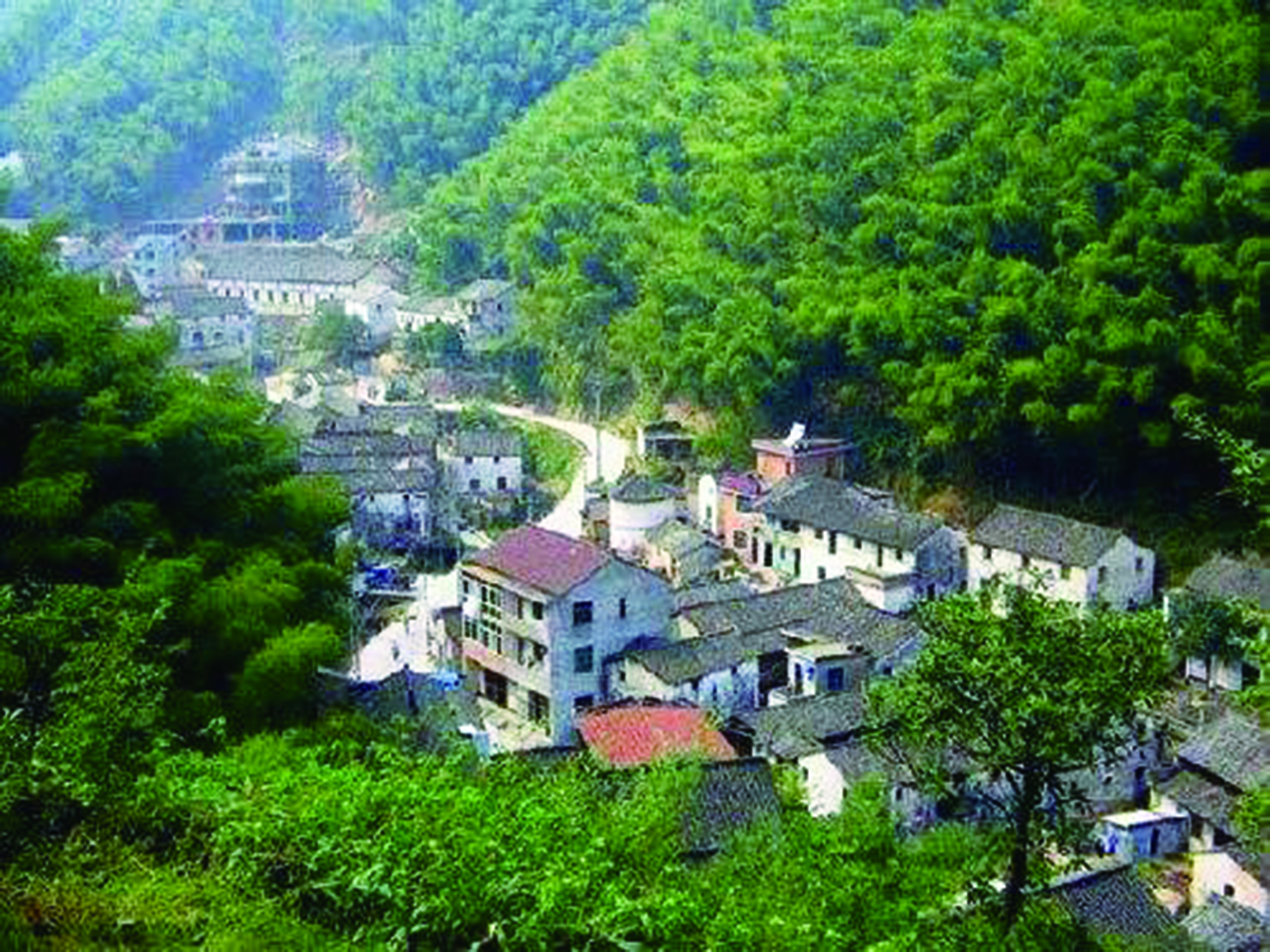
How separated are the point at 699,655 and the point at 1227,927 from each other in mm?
6251

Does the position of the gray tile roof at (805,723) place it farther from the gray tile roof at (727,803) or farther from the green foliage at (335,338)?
the green foliage at (335,338)

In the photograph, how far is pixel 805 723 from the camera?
14.0 meters

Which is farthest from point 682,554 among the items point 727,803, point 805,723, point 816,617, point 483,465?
point 727,803

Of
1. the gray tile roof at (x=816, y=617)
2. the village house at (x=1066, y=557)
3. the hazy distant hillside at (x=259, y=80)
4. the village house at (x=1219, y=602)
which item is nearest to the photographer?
the village house at (x=1219, y=602)

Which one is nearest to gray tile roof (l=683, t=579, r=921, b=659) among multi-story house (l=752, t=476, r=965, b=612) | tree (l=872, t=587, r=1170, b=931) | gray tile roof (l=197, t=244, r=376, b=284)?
multi-story house (l=752, t=476, r=965, b=612)

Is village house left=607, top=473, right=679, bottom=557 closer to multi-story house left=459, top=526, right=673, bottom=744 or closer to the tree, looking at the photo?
multi-story house left=459, top=526, right=673, bottom=744

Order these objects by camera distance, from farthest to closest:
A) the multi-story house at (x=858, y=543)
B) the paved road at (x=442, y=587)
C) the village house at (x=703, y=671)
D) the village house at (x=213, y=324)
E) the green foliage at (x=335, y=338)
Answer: the green foliage at (x=335, y=338)
the village house at (x=213, y=324)
the multi-story house at (x=858, y=543)
the paved road at (x=442, y=587)
the village house at (x=703, y=671)

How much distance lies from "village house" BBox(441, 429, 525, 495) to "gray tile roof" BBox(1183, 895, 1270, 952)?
48.8ft

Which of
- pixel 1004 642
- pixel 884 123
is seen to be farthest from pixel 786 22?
pixel 1004 642

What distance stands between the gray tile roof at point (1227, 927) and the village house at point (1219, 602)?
16.3 feet

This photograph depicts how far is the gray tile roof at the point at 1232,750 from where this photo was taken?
1306cm

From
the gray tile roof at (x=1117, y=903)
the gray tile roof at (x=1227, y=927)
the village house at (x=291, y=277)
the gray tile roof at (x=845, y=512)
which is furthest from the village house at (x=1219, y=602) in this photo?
the village house at (x=291, y=277)

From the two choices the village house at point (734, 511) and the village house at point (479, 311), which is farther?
the village house at point (479, 311)

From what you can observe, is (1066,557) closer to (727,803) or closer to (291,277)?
(727,803)
